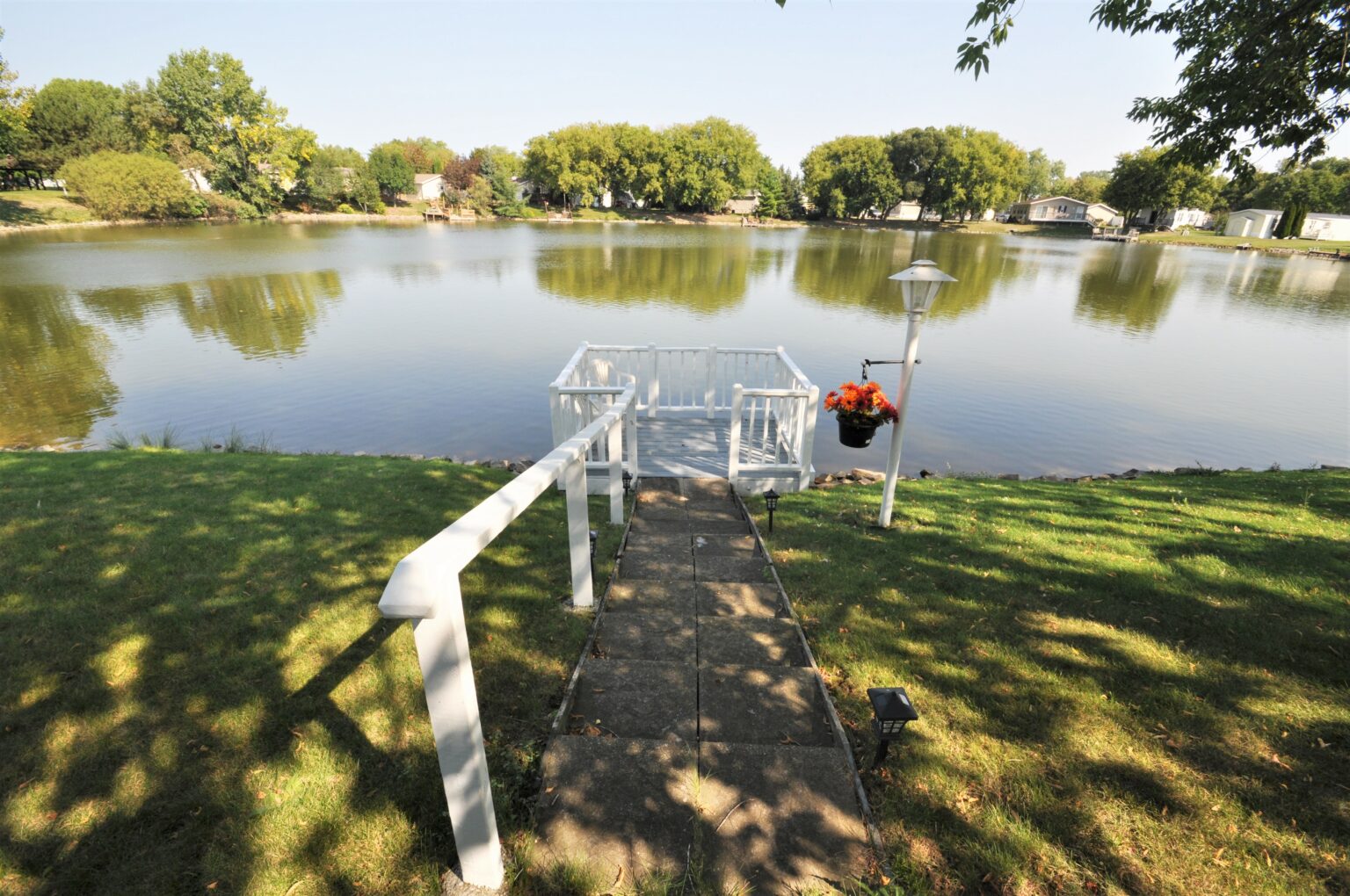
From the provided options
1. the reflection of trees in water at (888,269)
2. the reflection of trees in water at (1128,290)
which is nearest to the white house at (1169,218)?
the reflection of trees in water at (888,269)

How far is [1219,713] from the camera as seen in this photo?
307cm

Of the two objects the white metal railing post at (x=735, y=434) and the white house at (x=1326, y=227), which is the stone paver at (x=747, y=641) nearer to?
the white metal railing post at (x=735, y=434)

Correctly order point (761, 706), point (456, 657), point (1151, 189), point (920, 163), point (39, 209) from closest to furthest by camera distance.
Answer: point (456, 657) → point (761, 706) → point (39, 209) → point (1151, 189) → point (920, 163)

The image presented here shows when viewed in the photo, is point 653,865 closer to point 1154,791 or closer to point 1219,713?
point 1154,791

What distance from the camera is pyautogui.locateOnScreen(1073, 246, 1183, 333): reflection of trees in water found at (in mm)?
22750

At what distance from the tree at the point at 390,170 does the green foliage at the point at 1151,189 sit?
93.8 m

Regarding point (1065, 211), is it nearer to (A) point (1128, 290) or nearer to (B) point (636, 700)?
(A) point (1128, 290)

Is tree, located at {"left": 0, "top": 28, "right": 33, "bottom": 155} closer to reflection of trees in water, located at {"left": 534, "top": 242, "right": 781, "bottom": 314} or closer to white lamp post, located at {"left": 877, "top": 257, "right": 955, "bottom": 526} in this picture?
reflection of trees in water, located at {"left": 534, "top": 242, "right": 781, "bottom": 314}

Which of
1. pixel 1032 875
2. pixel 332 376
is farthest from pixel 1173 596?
pixel 332 376

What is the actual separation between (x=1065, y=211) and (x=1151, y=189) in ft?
93.6

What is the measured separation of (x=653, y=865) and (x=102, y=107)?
96.4m

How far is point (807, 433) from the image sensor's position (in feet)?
24.3

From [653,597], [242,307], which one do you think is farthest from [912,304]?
[242,307]

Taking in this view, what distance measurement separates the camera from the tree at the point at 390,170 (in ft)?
254
